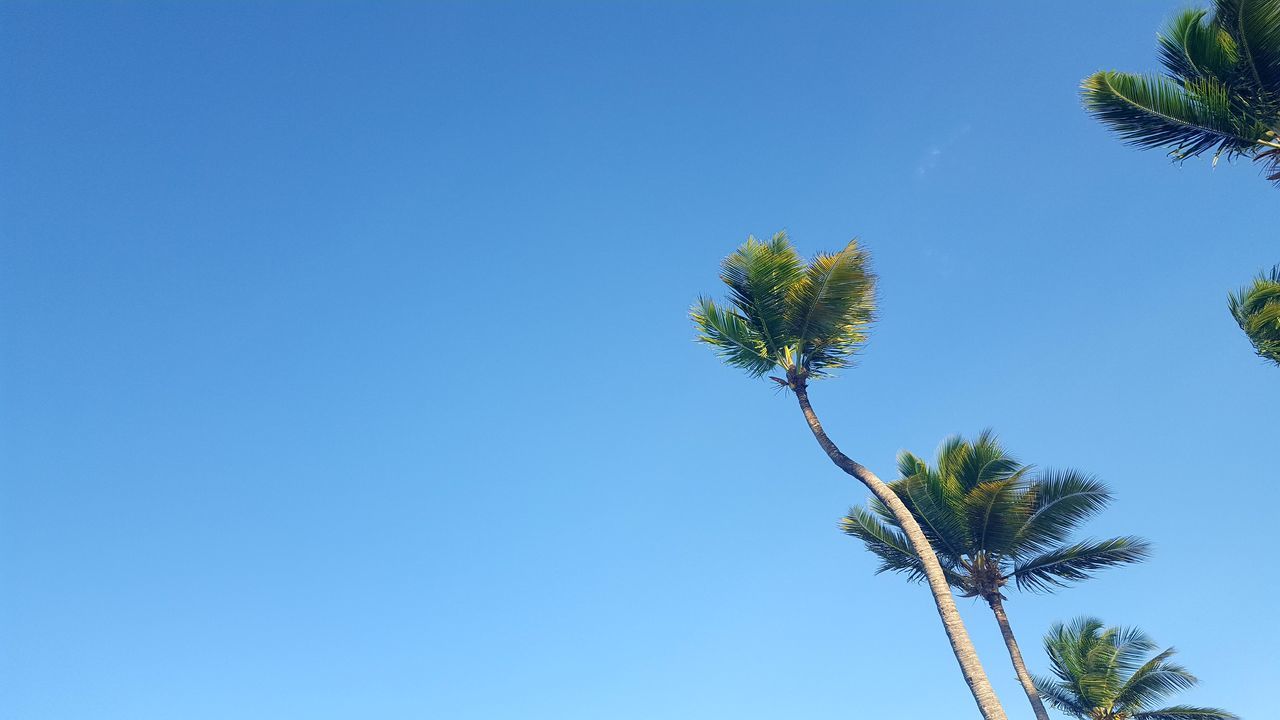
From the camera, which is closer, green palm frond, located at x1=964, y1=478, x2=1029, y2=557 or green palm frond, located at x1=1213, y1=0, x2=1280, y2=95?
green palm frond, located at x1=1213, y1=0, x2=1280, y2=95

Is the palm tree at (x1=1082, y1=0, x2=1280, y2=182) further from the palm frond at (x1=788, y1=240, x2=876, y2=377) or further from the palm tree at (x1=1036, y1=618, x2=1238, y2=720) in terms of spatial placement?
the palm tree at (x1=1036, y1=618, x2=1238, y2=720)

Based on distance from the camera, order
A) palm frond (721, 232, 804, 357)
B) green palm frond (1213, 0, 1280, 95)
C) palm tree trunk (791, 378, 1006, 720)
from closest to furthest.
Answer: green palm frond (1213, 0, 1280, 95) < palm tree trunk (791, 378, 1006, 720) < palm frond (721, 232, 804, 357)

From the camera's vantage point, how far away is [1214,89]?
1390 cm

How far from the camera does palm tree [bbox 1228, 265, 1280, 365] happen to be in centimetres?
1405

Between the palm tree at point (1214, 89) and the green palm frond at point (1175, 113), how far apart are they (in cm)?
1

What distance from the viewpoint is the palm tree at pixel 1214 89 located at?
→ 44.4ft

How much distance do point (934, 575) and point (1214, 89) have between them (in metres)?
9.07

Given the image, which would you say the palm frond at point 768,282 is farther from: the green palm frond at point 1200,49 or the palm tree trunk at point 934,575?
the green palm frond at point 1200,49

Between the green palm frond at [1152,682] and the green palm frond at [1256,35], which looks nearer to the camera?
the green palm frond at [1256,35]

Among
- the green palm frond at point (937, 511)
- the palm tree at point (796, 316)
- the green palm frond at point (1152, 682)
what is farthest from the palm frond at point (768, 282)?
the green palm frond at point (1152, 682)

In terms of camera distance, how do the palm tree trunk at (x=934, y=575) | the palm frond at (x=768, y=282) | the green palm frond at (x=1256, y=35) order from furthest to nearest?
the palm frond at (x=768, y=282) → the palm tree trunk at (x=934, y=575) → the green palm frond at (x=1256, y=35)

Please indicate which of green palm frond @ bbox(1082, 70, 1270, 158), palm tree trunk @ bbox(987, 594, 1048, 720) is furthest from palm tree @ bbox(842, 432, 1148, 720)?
green palm frond @ bbox(1082, 70, 1270, 158)

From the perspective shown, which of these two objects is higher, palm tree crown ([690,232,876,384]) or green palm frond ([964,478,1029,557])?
palm tree crown ([690,232,876,384])

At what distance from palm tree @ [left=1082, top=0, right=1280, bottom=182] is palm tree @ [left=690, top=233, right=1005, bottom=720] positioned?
17.0 ft
